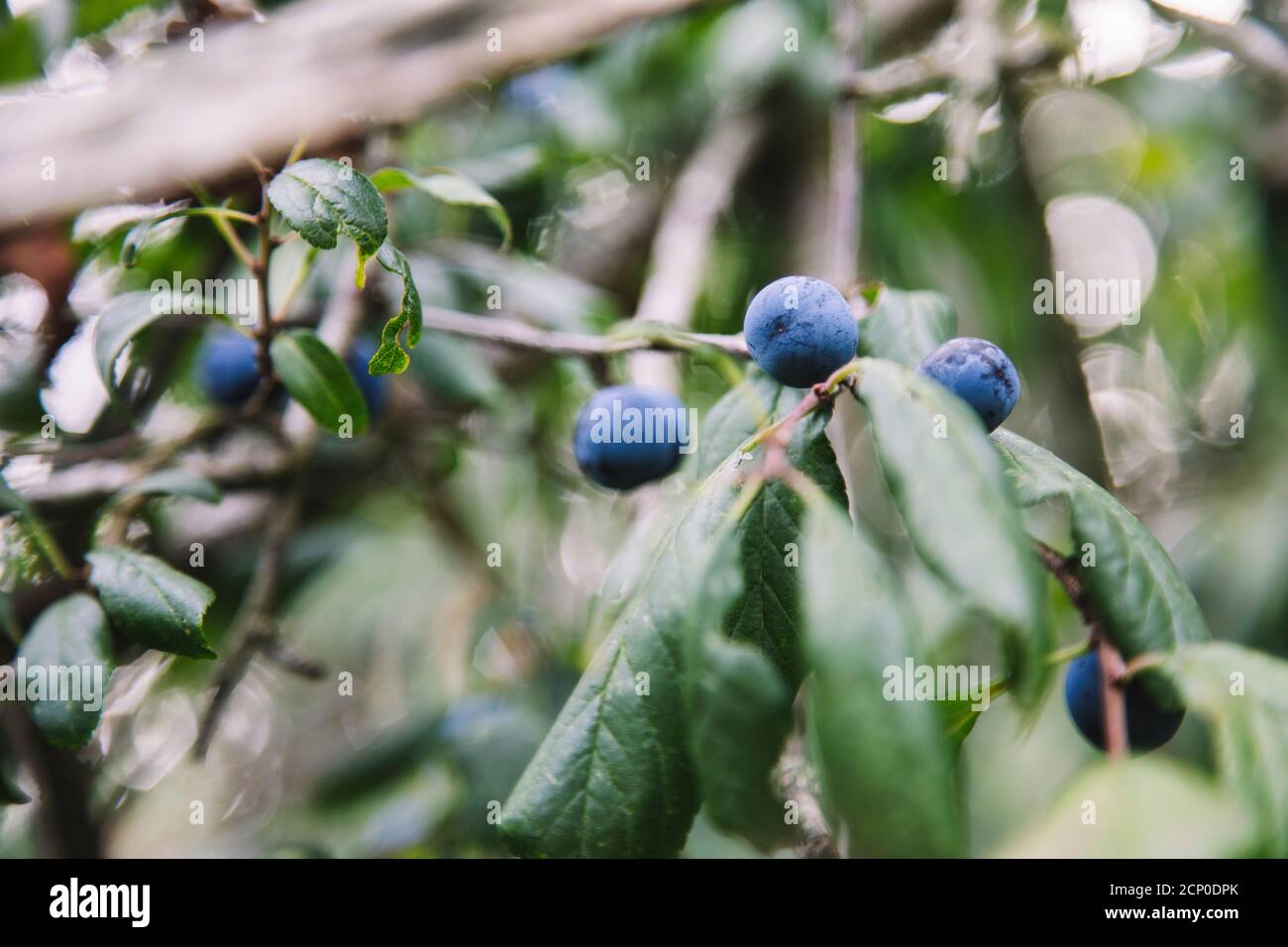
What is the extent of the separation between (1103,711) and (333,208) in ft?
2.04

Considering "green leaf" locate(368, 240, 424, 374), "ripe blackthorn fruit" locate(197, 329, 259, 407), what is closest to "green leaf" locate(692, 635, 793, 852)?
"green leaf" locate(368, 240, 424, 374)

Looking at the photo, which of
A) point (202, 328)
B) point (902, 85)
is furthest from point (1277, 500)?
point (202, 328)

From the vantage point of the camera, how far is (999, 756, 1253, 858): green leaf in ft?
1.19

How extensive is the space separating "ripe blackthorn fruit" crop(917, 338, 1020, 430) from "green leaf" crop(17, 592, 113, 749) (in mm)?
618

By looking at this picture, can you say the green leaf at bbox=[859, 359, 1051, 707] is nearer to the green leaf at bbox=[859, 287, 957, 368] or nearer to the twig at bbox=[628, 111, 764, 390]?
the green leaf at bbox=[859, 287, 957, 368]

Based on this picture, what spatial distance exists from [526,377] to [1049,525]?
107 cm

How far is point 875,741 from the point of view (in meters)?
0.37

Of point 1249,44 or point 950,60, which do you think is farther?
point 950,60

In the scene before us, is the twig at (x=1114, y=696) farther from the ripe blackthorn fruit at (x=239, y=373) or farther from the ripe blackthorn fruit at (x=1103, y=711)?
the ripe blackthorn fruit at (x=239, y=373)

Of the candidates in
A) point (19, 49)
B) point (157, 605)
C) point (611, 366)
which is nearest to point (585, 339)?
Result: point (611, 366)

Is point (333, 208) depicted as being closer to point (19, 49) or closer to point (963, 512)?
point (963, 512)
